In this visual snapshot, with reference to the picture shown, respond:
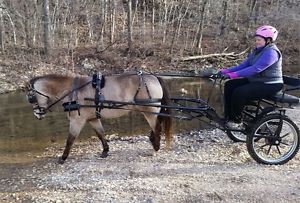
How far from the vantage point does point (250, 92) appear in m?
6.79

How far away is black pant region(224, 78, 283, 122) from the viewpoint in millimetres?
6766

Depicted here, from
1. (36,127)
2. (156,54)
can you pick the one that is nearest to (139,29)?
(156,54)

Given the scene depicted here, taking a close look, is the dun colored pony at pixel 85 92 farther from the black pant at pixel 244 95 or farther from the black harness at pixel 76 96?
the black pant at pixel 244 95

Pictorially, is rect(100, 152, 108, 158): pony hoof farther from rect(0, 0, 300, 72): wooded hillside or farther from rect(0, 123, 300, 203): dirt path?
rect(0, 0, 300, 72): wooded hillside

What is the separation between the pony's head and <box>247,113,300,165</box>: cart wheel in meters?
3.62

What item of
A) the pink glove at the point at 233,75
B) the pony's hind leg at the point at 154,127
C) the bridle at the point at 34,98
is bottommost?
the pony's hind leg at the point at 154,127

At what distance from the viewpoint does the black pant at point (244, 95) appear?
6766 millimetres

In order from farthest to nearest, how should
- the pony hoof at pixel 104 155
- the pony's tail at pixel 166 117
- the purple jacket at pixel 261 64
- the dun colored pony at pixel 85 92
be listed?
the pony hoof at pixel 104 155 < the pony's tail at pixel 166 117 < the dun colored pony at pixel 85 92 < the purple jacket at pixel 261 64

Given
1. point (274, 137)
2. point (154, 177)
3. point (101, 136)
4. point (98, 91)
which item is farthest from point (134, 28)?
point (154, 177)

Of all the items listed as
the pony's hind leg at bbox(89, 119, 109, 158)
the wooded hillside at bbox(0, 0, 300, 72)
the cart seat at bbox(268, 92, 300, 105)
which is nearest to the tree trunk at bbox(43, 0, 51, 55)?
the wooded hillside at bbox(0, 0, 300, 72)

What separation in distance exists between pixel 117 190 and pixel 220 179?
1597mm

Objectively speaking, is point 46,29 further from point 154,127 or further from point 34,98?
point 154,127

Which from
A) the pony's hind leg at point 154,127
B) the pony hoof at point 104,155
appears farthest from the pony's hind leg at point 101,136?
the pony's hind leg at point 154,127

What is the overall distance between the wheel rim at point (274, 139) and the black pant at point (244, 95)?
45 cm
